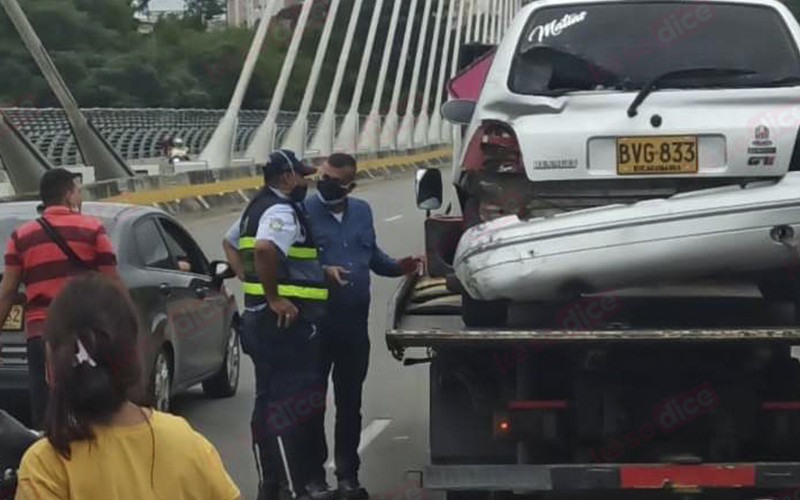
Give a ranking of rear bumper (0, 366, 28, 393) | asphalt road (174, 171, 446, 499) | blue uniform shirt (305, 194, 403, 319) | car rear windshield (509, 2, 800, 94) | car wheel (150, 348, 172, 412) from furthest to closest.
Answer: car wheel (150, 348, 172, 412)
rear bumper (0, 366, 28, 393)
asphalt road (174, 171, 446, 499)
blue uniform shirt (305, 194, 403, 319)
car rear windshield (509, 2, 800, 94)

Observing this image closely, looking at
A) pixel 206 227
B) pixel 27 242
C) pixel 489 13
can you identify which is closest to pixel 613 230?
pixel 27 242

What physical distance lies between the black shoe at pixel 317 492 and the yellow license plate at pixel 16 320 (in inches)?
87.0

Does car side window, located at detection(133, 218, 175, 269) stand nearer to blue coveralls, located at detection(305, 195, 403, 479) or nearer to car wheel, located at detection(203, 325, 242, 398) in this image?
car wheel, located at detection(203, 325, 242, 398)

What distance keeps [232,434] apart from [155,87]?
65512 mm

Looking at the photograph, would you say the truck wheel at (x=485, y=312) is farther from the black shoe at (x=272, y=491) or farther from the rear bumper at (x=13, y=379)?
the rear bumper at (x=13, y=379)

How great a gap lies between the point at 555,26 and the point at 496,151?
97 centimetres

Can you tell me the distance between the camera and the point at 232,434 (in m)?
10.2

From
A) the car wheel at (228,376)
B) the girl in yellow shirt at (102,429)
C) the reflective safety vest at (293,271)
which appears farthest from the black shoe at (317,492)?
the girl in yellow shirt at (102,429)

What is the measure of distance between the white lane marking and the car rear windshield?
10.0 ft

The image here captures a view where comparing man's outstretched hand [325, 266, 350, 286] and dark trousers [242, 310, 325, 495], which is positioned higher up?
man's outstretched hand [325, 266, 350, 286]

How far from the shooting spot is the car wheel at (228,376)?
11.4m

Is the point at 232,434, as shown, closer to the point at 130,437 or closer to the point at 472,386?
the point at 472,386

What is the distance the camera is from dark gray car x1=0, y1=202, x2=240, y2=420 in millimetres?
9414

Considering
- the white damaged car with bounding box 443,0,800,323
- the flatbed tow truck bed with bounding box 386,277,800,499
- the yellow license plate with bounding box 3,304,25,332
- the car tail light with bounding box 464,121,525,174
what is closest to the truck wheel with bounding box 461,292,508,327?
the white damaged car with bounding box 443,0,800,323
